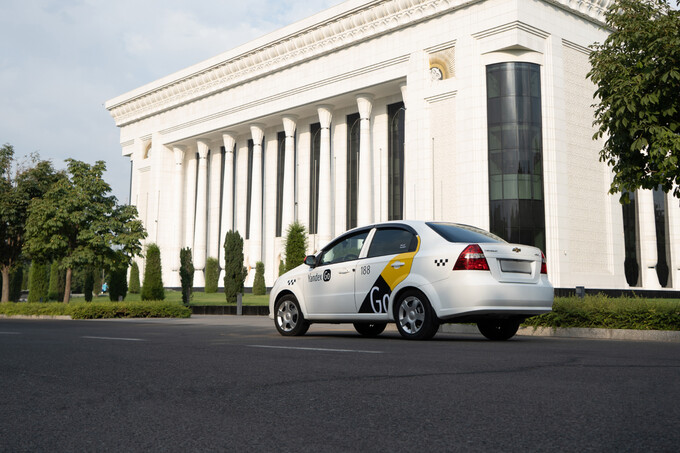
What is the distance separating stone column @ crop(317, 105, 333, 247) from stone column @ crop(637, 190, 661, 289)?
21.9 meters

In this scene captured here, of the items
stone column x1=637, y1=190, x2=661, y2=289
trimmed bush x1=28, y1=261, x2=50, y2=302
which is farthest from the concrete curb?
stone column x1=637, y1=190, x2=661, y2=289

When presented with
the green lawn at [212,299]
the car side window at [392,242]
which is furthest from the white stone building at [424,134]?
the car side window at [392,242]

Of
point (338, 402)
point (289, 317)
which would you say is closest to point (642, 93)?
point (289, 317)

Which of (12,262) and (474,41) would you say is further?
(474,41)

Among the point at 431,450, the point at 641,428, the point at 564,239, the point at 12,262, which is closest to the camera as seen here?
the point at 431,450

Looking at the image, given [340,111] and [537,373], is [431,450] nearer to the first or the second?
[537,373]

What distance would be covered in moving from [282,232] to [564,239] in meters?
25.4

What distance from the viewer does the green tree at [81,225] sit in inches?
1164

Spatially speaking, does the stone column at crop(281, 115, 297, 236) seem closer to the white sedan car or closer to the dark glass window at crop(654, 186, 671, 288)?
the dark glass window at crop(654, 186, 671, 288)

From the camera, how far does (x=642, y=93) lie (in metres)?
13.3

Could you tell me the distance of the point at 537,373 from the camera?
5.46 m

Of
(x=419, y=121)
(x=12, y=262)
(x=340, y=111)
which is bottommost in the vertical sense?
(x=12, y=262)

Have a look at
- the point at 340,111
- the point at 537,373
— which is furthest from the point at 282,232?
the point at 537,373

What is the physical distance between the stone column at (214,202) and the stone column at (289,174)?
10.8 metres
